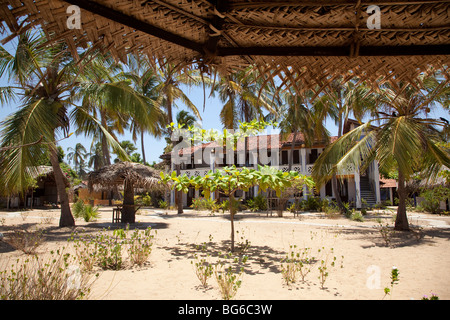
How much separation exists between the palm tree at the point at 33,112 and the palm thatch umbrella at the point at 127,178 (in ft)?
4.55

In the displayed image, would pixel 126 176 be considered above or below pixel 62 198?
above

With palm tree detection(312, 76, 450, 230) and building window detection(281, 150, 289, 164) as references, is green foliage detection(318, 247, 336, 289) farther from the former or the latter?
building window detection(281, 150, 289, 164)

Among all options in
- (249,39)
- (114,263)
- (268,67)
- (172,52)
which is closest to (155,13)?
(172,52)

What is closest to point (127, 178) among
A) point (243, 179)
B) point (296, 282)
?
point (243, 179)

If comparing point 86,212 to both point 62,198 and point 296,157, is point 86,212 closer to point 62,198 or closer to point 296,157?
point 62,198

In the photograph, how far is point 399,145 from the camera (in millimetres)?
6965

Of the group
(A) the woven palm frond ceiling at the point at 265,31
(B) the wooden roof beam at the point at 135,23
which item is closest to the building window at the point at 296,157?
Result: (A) the woven palm frond ceiling at the point at 265,31

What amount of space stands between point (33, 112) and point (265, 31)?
7.54 meters

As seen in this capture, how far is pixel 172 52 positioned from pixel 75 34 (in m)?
0.62

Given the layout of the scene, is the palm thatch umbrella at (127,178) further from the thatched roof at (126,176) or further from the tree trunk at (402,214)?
the tree trunk at (402,214)

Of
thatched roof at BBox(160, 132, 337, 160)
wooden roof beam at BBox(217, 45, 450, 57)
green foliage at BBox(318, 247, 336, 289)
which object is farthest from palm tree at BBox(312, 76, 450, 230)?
thatched roof at BBox(160, 132, 337, 160)

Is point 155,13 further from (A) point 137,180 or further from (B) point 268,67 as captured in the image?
(A) point 137,180

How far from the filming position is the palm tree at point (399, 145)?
7.01m

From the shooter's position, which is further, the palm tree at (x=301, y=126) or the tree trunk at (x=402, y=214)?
the palm tree at (x=301, y=126)
